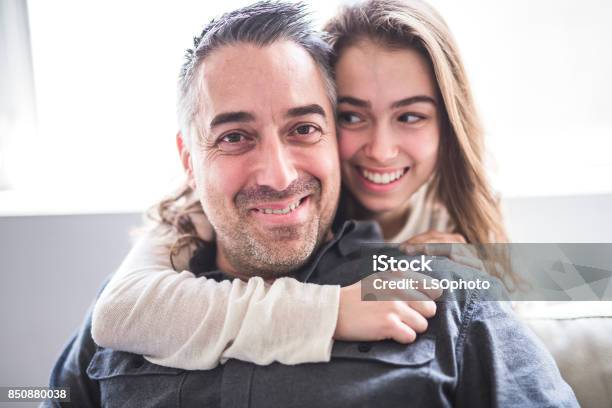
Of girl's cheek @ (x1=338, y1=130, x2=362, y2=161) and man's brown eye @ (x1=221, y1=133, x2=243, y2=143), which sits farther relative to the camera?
girl's cheek @ (x1=338, y1=130, x2=362, y2=161)

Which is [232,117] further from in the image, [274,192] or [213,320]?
[213,320]

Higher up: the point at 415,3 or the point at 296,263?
the point at 415,3

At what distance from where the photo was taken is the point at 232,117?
3.49 ft

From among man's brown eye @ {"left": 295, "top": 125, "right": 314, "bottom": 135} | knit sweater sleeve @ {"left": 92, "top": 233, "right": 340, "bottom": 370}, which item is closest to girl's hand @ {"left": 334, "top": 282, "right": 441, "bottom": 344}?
knit sweater sleeve @ {"left": 92, "top": 233, "right": 340, "bottom": 370}

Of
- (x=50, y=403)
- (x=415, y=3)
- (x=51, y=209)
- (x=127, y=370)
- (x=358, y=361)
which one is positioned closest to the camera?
(x=358, y=361)

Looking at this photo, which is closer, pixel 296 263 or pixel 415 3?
pixel 296 263

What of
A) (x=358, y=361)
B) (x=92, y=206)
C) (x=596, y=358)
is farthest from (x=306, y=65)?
(x=92, y=206)

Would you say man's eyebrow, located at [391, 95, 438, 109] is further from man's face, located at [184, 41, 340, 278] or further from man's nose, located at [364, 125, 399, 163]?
man's face, located at [184, 41, 340, 278]

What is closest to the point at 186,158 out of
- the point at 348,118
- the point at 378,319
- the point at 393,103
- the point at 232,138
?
the point at 232,138

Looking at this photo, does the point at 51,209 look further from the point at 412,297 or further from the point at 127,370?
the point at 412,297

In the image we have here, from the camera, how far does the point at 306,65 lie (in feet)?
3.67

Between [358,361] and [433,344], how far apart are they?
0.46ft

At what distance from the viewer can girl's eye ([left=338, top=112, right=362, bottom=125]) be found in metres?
1.29

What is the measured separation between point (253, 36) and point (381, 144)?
39 cm
